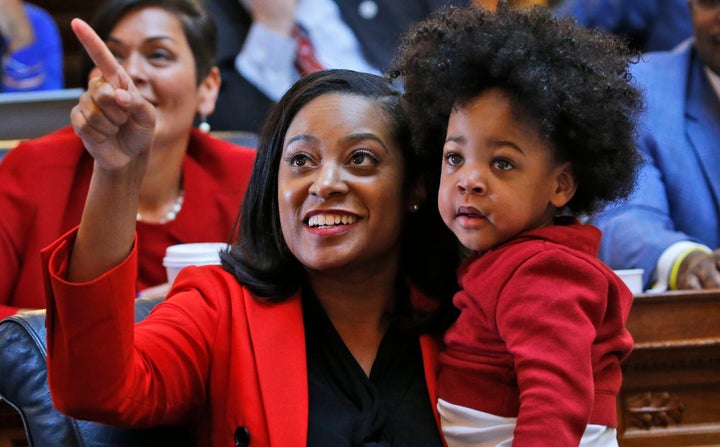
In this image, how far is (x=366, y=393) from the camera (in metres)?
1.52

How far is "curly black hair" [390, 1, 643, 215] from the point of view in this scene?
4.53ft

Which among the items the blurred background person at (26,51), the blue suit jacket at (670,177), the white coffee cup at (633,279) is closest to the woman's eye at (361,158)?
the white coffee cup at (633,279)

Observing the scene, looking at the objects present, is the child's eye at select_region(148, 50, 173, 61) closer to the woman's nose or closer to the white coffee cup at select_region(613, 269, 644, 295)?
the woman's nose

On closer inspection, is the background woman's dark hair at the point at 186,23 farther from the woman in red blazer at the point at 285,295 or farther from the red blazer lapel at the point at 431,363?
the red blazer lapel at the point at 431,363

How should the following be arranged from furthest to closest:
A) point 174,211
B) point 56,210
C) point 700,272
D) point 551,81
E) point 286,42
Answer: point 286,42, point 174,211, point 56,210, point 700,272, point 551,81

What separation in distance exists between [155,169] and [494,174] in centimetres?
138

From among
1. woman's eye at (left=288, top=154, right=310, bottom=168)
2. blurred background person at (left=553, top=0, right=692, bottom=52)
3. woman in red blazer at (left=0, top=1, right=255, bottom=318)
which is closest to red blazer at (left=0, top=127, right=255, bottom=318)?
woman in red blazer at (left=0, top=1, right=255, bottom=318)

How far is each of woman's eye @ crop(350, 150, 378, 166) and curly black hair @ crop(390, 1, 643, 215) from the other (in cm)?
12

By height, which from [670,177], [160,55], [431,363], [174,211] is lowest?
[174,211]

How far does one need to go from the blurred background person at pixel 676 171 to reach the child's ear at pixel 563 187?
2.79ft

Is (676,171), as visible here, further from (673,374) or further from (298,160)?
(298,160)

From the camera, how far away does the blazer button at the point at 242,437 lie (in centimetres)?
143

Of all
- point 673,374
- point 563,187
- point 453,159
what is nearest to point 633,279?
point 673,374

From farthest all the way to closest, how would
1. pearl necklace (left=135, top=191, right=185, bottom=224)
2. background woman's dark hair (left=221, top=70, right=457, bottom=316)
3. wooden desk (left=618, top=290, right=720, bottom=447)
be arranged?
pearl necklace (left=135, top=191, right=185, bottom=224) < wooden desk (left=618, top=290, right=720, bottom=447) < background woman's dark hair (left=221, top=70, right=457, bottom=316)
